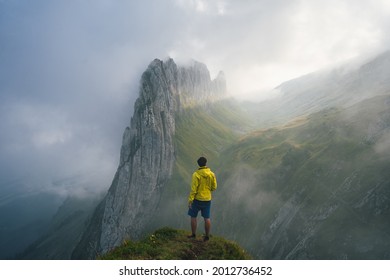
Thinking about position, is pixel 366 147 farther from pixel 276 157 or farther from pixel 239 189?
pixel 239 189

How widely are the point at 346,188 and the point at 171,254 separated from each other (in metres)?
95.8

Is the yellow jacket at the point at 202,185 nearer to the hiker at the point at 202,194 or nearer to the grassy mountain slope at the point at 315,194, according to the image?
the hiker at the point at 202,194

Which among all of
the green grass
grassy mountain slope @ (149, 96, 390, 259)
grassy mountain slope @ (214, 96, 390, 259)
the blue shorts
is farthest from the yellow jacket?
grassy mountain slope @ (149, 96, 390, 259)

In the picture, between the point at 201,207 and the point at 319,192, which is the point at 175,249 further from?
the point at 319,192

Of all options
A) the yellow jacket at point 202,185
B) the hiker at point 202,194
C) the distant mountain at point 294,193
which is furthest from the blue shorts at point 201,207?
the distant mountain at point 294,193

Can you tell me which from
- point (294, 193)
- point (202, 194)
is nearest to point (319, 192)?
point (294, 193)

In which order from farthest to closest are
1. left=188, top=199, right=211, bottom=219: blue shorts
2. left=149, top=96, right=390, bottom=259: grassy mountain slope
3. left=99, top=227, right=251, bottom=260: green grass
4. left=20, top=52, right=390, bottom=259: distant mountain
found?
left=20, top=52, right=390, bottom=259: distant mountain
left=149, top=96, right=390, bottom=259: grassy mountain slope
left=188, top=199, right=211, bottom=219: blue shorts
left=99, top=227, right=251, bottom=260: green grass

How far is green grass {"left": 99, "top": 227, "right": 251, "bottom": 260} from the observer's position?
636 inches

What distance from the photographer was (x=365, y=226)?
8419cm

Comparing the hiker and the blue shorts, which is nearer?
the hiker

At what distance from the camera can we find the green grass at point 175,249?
636 inches

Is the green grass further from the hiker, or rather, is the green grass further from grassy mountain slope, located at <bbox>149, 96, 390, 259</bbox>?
grassy mountain slope, located at <bbox>149, 96, 390, 259</bbox>
